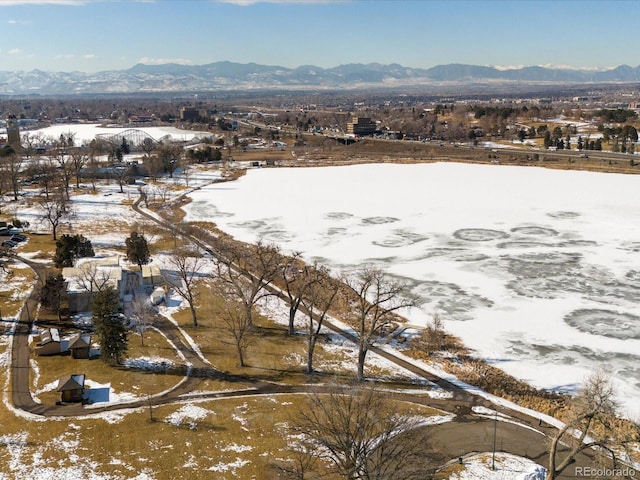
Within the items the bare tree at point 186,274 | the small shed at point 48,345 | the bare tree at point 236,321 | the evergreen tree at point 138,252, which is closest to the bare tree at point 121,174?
the bare tree at point 186,274

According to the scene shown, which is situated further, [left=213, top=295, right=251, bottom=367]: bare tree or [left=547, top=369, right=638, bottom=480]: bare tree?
[left=213, top=295, right=251, bottom=367]: bare tree

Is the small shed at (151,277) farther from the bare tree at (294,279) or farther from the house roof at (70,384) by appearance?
the house roof at (70,384)

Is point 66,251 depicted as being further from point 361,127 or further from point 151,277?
point 361,127

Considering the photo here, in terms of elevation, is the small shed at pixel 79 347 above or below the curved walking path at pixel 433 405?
above

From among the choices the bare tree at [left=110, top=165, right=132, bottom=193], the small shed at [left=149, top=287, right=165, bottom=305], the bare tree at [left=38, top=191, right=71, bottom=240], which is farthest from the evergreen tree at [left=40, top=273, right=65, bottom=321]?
the bare tree at [left=110, top=165, right=132, bottom=193]

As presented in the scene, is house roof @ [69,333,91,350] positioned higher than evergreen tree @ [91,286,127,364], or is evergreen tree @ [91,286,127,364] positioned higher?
evergreen tree @ [91,286,127,364]

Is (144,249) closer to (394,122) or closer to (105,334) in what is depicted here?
(105,334)

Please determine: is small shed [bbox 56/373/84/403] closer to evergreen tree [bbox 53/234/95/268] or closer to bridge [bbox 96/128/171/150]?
evergreen tree [bbox 53/234/95/268]
